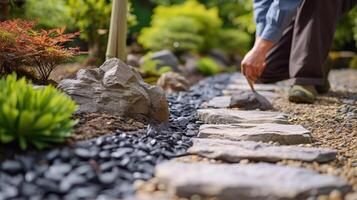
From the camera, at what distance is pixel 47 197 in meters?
1.40

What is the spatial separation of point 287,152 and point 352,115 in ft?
4.14

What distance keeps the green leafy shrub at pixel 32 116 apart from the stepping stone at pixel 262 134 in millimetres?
761

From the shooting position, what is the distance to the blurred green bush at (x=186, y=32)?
724 cm

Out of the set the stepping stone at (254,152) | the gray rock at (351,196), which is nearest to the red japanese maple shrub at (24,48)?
the stepping stone at (254,152)

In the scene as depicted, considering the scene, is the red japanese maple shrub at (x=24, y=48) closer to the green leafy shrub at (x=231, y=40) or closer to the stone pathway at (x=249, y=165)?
the stone pathway at (x=249, y=165)

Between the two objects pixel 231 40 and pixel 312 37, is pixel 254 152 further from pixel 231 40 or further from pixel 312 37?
pixel 231 40

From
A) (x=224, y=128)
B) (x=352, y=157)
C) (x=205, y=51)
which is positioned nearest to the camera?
(x=352, y=157)

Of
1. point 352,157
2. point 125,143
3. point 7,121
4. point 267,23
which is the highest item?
point 267,23

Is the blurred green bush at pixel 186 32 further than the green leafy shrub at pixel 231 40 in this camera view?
No

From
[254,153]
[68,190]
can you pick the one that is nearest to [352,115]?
[254,153]

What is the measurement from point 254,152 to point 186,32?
19.9 feet

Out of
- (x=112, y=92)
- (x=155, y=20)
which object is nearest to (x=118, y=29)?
(x=112, y=92)

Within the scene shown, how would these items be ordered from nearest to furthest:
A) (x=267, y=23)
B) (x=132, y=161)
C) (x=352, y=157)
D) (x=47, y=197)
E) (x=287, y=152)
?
(x=47, y=197) → (x=132, y=161) → (x=287, y=152) → (x=352, y=157) → (x=267, y=23)

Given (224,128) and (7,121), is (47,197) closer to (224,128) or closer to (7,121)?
(7,121)
